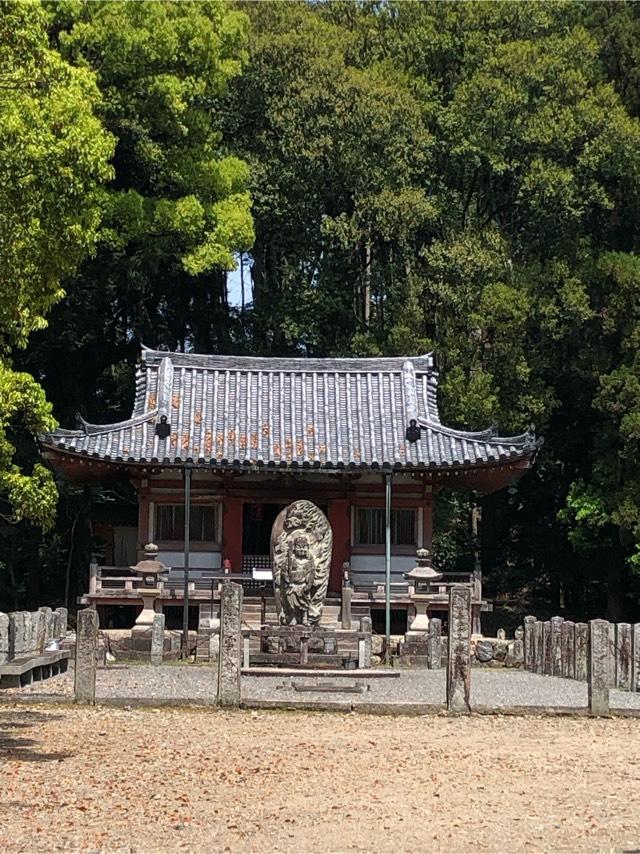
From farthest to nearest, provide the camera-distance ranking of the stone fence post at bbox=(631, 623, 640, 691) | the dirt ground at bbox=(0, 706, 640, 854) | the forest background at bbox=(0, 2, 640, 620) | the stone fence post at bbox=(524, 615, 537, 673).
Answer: the forest background at bbox=(0, 2, 640, 620), the stone fence post at bbox=(524, 615, 537, 673), the stone fence post at bbox=(631, 623, 640, 691), the dirt ground at bbox=(0, 706, 640, 854)

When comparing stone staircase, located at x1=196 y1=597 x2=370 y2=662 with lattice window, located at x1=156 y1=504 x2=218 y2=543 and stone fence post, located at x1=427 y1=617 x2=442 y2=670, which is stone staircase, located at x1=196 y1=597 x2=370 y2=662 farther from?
lattice window, located at x1=156 y1=504 x2=218 y2=543

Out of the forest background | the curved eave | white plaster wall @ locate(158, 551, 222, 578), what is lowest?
white plaster wall @ locate(158, 551, 222, 578)

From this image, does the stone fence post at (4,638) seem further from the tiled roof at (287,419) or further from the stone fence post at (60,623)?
the tiled roof at (287,419)

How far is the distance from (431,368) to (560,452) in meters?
6.53

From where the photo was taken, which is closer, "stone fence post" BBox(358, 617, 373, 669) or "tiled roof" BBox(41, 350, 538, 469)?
"stone fence post" BBox(358, 617, 373, 669)

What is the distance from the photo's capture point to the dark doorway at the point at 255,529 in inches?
1091

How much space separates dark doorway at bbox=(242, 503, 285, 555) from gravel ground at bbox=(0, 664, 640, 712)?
8382mm

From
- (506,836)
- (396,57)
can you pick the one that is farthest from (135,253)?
(506,836)

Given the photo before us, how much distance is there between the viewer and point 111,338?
34719 millimetres

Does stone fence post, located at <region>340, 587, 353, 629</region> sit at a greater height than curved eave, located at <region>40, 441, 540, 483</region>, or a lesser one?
lesser

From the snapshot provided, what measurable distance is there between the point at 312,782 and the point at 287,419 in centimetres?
1819

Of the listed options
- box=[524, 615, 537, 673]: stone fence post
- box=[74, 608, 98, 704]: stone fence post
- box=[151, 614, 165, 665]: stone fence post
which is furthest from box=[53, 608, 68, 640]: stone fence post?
box=[524, 615, 537, 673]: stone fence post

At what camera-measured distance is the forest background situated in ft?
98.2

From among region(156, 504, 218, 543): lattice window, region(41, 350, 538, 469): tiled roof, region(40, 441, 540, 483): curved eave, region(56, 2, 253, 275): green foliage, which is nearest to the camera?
region(40, 441, 540, 483): curved eave
